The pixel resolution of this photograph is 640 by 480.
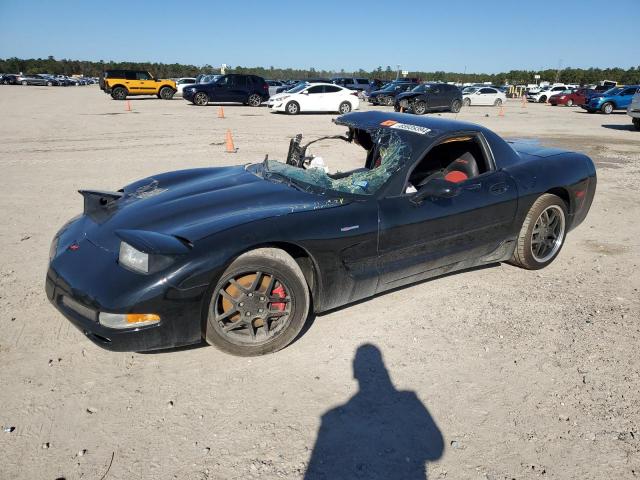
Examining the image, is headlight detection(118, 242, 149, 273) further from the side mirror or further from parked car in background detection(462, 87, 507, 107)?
parked car in background detection(462, 87, 507, 107)

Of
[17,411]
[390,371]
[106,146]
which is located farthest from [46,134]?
[390,371]

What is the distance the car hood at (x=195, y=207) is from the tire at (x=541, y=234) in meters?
2.00

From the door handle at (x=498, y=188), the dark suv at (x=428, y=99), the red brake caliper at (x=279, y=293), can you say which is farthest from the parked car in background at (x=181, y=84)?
the red brake caliper at (x=279, y=293)

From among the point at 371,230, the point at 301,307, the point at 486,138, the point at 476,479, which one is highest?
the point at 486,138

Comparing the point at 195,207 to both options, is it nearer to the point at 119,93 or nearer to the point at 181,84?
the point at 119,93

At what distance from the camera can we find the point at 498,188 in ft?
12.6

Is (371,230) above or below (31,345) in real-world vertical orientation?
above

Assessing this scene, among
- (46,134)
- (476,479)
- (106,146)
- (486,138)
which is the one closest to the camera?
(476,479)

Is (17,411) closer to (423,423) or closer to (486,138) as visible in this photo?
(423,423)

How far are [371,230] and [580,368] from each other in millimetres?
1612

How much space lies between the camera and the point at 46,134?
40.8 feet

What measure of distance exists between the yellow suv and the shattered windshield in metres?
26.2

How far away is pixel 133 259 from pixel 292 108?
19.4 meters

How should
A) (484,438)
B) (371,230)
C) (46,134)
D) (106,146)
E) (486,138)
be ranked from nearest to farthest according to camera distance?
(484,438), (371,230), (486,138), (106,146), (46,134)
